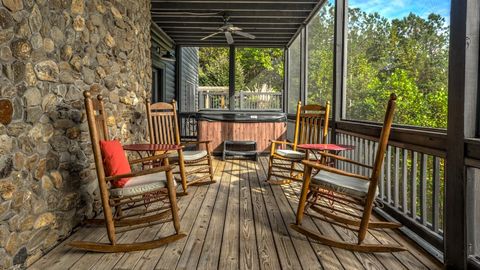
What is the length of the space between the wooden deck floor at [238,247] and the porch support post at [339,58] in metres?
1.65

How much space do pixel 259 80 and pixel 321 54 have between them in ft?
29.9

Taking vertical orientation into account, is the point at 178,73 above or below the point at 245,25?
below

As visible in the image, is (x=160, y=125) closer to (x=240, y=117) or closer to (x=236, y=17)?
(x=240, y=117)

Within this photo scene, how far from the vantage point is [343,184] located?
2.58m

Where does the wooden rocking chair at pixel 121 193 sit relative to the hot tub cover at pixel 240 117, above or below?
below

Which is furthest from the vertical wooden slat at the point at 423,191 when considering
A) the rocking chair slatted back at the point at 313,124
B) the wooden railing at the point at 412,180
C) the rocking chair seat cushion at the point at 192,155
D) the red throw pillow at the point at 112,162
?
Answer: the rocking chair seat cushion at the point at 192,155

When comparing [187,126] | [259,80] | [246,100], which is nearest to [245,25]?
[187,126]

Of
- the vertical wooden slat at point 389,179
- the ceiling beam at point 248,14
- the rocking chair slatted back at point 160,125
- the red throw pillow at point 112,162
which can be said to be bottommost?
the vertical wooden slat at point 389,179

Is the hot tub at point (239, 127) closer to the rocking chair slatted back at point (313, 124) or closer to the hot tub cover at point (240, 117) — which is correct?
the hot tub cover at point (240, 117)

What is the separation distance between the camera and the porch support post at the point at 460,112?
6.56ft

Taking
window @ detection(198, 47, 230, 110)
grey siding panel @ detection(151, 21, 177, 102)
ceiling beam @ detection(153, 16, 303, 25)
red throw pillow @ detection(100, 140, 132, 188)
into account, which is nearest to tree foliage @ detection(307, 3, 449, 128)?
ceiling beam @ detection(153, 16, 303, 25)

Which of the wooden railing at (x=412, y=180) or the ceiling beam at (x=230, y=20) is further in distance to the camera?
the ceiling beam at (x=230, y=20)

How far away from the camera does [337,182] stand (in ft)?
8.63

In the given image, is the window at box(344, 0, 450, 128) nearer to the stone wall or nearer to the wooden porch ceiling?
the wooden porch ceiling
